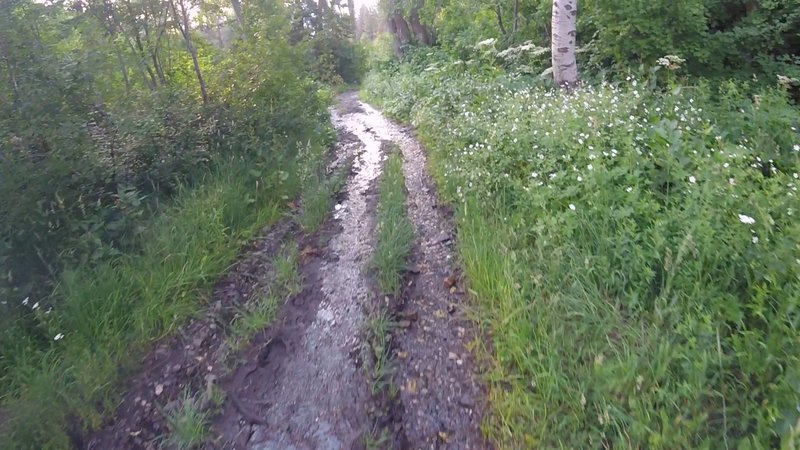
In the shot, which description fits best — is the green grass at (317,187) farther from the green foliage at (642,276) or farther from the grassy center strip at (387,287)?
the green foliage at (642,276)

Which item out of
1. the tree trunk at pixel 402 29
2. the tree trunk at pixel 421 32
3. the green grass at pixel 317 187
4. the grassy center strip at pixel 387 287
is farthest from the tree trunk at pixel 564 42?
the tree trunk at pixel 402 29

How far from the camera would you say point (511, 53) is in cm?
1091

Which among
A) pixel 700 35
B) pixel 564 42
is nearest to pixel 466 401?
pixel 564 42

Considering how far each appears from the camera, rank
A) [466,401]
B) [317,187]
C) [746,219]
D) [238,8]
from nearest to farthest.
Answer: [746,219]
[466,401]
[317,187]
[238,8]

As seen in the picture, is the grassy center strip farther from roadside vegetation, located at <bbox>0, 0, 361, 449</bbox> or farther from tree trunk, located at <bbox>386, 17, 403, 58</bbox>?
tree trunk, located at <bbox>386, 17, 403, 58</bbox>

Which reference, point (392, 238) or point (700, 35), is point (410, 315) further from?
point (700, 35)

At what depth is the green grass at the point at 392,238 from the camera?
4.70 metres

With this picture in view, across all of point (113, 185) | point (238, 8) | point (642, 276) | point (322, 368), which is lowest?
point (322, 368)

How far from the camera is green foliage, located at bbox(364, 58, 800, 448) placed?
2.64 m

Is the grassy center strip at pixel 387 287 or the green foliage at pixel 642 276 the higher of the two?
the green foliage at pixel 642 276

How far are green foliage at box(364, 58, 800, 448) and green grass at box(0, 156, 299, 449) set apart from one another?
245 cm

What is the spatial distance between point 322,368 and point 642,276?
2260 millimetres

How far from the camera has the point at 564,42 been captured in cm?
808

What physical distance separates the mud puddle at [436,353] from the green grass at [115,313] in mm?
1861
